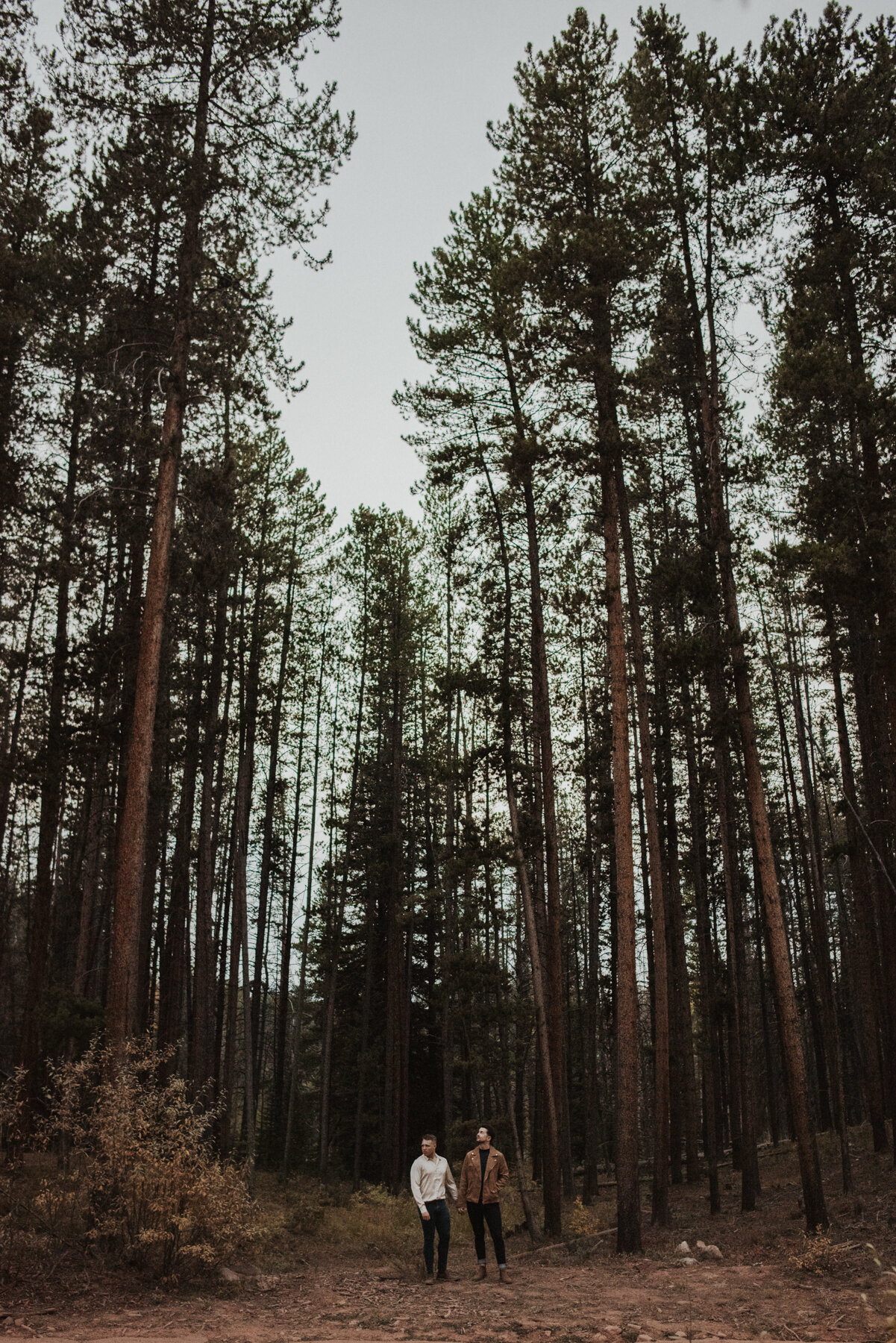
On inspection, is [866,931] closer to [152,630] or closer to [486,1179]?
[486,1179]

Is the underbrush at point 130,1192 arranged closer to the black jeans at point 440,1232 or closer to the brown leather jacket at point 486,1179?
the black jeans at point 440,1232

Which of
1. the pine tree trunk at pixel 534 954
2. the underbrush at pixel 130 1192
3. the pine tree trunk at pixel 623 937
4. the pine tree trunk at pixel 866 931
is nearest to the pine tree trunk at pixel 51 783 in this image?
the underbrush at pixel 130 1192

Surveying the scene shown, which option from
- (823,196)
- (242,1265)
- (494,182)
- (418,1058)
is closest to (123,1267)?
(242,1265)

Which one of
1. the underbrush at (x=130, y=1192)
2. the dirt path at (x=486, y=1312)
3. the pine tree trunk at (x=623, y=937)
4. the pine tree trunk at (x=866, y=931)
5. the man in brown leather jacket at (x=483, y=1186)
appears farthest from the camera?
the pine tree trunk at (x=866, y=931)

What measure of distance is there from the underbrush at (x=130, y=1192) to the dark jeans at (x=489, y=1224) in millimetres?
2574

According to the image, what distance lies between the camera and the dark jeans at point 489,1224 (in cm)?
934

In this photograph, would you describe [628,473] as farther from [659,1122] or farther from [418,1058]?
[418,1058]

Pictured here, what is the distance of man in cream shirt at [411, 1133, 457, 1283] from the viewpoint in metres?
9.36

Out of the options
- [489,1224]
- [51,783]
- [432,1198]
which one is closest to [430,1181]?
[432,1198]

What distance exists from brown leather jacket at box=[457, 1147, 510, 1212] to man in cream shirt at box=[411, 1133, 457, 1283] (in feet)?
0.72

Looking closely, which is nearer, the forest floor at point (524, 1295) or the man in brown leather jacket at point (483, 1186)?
the forest floor at point (524, 1295)

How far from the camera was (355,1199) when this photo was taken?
18656 mm

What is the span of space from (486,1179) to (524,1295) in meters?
1.37

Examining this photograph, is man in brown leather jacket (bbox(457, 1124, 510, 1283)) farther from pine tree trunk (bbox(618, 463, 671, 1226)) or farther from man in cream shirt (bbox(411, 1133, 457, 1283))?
pine tree trunk (bbox(618, 463, 671, 1226))
